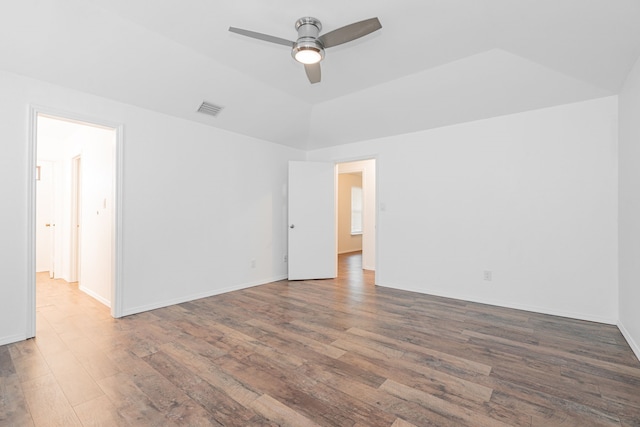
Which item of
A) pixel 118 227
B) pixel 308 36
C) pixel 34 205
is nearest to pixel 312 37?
pixel 308 36

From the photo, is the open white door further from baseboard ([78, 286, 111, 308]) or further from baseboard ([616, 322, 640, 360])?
baseboard ([616, 322, 640, 360])

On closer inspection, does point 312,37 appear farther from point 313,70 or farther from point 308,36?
point 313,70

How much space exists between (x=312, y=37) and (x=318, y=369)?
247 cm

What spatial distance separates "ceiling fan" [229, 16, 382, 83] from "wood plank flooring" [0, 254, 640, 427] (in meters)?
2.39

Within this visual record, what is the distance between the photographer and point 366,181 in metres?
6.31

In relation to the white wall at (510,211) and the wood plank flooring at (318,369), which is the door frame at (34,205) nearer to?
the wood plank flooring at (318,369)

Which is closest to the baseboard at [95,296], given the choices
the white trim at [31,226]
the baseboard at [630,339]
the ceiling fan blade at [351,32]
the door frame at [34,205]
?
the door frame at [34,205]

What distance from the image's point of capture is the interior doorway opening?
12.0 feet

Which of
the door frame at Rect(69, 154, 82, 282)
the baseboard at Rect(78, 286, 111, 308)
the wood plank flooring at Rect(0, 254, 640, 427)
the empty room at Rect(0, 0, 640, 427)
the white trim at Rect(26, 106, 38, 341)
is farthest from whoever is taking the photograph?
the door frame at Rect(69, 154, 82, 282)

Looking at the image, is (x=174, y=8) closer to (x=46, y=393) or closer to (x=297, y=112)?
(x=297, y=112)

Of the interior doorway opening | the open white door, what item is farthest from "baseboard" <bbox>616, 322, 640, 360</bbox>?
the interior doorway opening

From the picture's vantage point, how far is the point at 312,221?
16.7ft

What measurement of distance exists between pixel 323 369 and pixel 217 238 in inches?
102

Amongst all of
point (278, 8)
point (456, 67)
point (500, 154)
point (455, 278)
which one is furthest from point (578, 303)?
point (278, 8)
